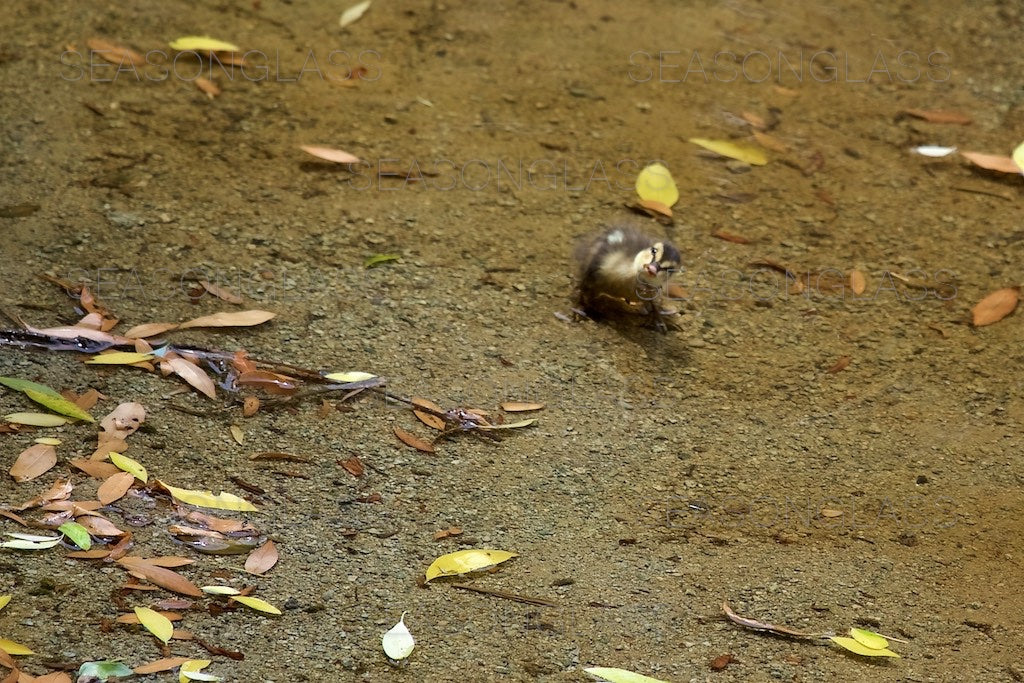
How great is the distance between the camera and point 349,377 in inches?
144

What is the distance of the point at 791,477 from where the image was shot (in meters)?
3.54

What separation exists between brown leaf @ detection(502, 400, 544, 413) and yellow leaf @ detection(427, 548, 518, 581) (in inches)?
24.6

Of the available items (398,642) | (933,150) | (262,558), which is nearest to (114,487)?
(262,558)

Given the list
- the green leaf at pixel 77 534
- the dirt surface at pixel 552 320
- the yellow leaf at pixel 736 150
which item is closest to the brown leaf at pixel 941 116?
the dirt surface at pixel 552 320

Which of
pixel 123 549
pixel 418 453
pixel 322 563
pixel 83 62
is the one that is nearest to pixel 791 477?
pixel 418 453

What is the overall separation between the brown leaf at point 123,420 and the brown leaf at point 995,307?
3.09 meters

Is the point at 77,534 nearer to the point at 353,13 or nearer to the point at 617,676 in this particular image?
the point at 617,676

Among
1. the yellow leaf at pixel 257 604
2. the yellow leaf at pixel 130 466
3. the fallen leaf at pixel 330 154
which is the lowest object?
the yellow leaf at pixel 257 604

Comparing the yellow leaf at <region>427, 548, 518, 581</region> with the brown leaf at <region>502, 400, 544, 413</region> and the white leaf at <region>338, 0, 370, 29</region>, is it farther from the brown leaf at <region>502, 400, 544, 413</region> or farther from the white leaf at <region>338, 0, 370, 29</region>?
the white leaf at <region>338, 0, 370, 29</region>

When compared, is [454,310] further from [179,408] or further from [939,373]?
[939,373]

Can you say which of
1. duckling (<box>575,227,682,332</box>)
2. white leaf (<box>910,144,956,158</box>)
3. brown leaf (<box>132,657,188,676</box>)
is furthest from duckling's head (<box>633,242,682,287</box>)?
brown leaf (<box>132,657,188,676</box>)

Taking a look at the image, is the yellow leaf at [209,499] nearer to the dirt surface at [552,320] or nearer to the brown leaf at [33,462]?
the dirt surface at [552,320]

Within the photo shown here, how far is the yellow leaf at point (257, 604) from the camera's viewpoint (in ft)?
9.45

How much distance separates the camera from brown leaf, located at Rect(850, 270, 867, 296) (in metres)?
4.43
